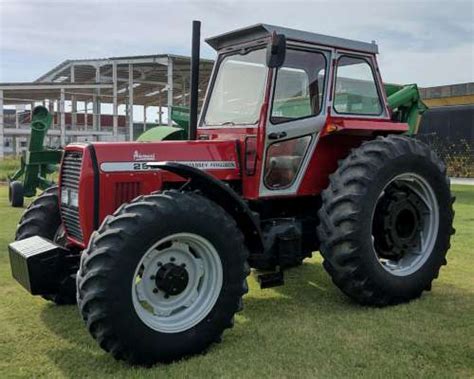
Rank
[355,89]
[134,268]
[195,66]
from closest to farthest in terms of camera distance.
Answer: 1. [134,268]
2. [195,66]
3. [355,89]

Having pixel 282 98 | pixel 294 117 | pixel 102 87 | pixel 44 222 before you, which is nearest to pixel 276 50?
pixel 282 98

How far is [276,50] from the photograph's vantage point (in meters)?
4.19

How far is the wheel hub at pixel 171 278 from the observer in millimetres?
3852

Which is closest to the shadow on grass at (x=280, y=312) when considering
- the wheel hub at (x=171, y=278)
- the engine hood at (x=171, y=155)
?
the wheel hub at (x=171, y=278)


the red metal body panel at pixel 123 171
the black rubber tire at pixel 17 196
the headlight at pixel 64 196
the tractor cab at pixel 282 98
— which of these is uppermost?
the tractor cab at pixel 282 98

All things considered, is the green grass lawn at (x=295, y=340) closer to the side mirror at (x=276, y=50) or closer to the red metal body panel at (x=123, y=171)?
the red metal body panel at (x=123, y=171)

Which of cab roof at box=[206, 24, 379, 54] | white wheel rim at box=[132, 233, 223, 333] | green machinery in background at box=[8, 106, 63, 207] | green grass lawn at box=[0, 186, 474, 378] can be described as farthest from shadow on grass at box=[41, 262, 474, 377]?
green machinery in background at box=[8, 106, 63, 207]

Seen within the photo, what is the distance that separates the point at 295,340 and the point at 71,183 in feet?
6.98

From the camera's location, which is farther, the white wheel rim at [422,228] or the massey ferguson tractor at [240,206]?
the white wheel rim at [422,228]

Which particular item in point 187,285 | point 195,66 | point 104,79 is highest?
point 104,79

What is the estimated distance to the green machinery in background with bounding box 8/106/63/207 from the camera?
1210cm

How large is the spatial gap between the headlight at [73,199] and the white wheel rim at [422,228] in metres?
2.68

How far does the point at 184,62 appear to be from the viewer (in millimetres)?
22828

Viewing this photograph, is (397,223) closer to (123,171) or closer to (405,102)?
(123,171)
